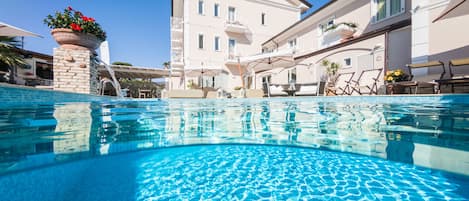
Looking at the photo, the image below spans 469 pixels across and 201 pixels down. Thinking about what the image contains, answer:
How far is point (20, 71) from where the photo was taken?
1664cm

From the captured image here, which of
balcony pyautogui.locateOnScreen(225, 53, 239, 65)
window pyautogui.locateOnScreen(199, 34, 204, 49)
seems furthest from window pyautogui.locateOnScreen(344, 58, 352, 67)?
window pyautogui.locateOnScreen(199, 34, 204, 49)

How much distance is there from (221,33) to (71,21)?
43.1 ft

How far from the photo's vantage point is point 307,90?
9961 mm

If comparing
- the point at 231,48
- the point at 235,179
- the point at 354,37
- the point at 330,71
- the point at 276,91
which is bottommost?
the point at 235,179

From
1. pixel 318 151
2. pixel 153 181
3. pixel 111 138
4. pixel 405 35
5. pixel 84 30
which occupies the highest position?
pixel 405 35

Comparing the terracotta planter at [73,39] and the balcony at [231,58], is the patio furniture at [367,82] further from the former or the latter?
the terracotta planter at [73,39]

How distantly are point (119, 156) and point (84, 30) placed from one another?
566 cm

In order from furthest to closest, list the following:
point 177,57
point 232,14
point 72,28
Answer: point 177,57 → point 232,14 → point 72,28

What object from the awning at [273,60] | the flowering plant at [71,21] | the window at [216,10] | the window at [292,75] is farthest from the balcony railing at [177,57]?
the flowering plant at [71,21]

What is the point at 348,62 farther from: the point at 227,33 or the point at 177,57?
the point at 177,57

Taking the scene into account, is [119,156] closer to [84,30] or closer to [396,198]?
[396,198]

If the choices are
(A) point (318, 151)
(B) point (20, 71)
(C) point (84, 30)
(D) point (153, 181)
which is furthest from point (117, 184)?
(B) point (20, 71)

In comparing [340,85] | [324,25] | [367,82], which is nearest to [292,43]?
[324,25]

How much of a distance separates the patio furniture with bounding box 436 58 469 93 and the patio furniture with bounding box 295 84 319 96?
4228 mm
